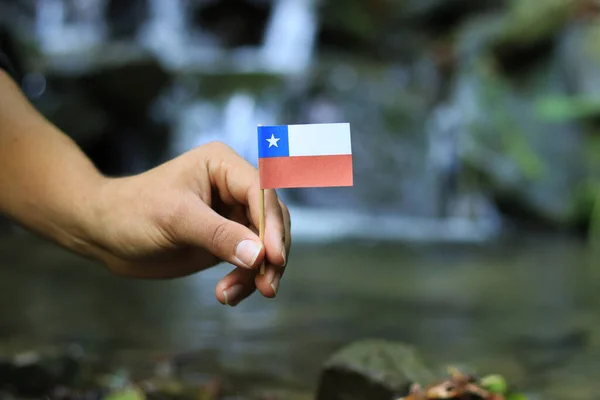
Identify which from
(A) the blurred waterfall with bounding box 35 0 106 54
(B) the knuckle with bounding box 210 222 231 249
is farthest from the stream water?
(A) the blurred waterfall with bounding box 35 0 106 54

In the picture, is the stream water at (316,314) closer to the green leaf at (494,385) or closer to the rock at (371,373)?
the rock at (371,373)

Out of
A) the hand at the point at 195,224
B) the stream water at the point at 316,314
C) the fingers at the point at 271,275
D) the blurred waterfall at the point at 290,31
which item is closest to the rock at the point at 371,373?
the stream water at the point at 316,314

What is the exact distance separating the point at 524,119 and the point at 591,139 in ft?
3.14

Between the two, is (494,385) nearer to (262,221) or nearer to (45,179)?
(262,221)

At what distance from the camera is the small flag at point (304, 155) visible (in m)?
1.20

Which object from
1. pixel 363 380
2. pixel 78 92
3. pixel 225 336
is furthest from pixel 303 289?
pixel 78 92

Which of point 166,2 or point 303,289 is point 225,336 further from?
point 166,2

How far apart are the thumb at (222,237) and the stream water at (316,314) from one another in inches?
54.2

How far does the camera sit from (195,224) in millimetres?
1269

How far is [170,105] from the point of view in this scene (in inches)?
396

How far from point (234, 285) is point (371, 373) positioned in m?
0.78

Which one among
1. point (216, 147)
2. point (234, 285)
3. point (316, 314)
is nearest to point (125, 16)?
point (316, 314)

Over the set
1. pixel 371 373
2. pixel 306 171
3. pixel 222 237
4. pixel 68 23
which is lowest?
pixel 371 373

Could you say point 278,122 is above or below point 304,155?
above
